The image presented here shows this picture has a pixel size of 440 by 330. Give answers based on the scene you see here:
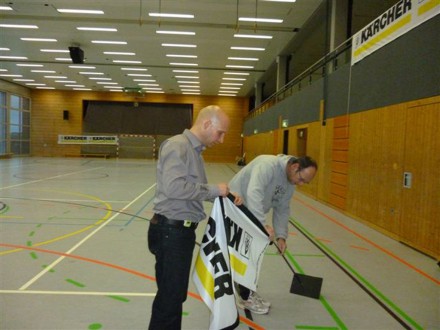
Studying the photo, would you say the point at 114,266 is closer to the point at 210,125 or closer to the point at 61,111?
the point at 210,125

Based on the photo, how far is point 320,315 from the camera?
353 centimetres

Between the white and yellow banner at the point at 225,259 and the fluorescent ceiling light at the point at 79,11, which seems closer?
the white and yellow banner at the point at 225,259

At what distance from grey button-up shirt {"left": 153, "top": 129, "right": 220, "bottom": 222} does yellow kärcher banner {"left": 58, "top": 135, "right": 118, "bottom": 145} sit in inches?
1254

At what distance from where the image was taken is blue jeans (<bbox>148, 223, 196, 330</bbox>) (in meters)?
2.34

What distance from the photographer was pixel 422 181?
5.91 m

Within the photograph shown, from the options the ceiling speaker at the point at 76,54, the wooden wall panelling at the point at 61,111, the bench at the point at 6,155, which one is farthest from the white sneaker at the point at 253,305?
the wooden wall panelling at the point at 61,111

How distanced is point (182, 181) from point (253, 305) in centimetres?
190

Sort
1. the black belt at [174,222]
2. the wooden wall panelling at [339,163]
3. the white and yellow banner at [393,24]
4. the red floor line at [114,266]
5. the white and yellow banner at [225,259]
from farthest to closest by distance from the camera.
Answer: the wooden wall panelling at [339,163]
the white and yellow banner at [393,24]
the red floor line at [114,266]
the white and yellow banner at [225,259]
the black belt at [174,222]

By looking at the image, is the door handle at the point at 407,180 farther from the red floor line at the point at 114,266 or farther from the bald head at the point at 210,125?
the bald head at the point at 210,125

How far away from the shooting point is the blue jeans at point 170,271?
7.69ft

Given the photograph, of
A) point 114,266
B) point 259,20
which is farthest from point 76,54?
point 114,266

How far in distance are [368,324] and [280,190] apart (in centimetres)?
144

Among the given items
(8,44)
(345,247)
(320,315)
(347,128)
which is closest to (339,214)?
(347,128)

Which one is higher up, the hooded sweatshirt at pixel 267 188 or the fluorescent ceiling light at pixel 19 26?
the fluorescent ceiling light at pixel 19 26
